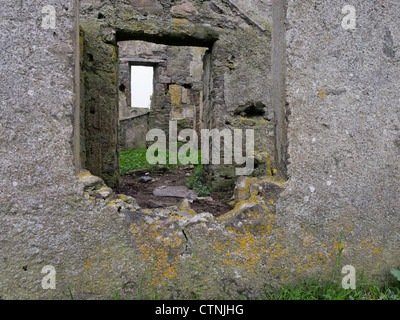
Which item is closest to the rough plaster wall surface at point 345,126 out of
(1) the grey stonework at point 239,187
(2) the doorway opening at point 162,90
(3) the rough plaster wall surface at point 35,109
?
(1) the grey stonework at point 239,187

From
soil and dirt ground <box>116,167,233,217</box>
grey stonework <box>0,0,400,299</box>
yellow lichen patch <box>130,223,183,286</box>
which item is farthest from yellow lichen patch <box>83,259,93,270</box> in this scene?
soil and dirt ground <box>116,167,233,217</box>

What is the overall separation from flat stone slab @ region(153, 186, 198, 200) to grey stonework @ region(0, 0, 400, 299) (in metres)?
1.95

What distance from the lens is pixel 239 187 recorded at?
6.81 ft

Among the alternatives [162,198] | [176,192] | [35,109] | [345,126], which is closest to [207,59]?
[176,192]

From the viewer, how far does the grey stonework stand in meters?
1.58

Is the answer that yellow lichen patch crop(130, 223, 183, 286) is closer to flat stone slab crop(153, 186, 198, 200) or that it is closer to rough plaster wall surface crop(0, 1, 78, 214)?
rough plaster wall surface crop(0, 1, 78, 214)

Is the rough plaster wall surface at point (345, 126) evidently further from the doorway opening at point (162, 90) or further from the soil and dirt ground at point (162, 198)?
the doorway opening at point (162, 90)

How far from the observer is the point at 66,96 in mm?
1628

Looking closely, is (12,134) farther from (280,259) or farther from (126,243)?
(280,259)

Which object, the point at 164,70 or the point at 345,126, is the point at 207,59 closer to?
the point at 345,126

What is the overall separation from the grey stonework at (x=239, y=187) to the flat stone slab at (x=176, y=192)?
1.95 metres

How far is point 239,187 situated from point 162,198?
197 cm

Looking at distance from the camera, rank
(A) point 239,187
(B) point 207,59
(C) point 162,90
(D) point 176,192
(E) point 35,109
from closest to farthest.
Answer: (E) point 35,109 < (A) point 239,187 < (D) point 176,192 < (B) point 207,59 < (C) point 162,90
